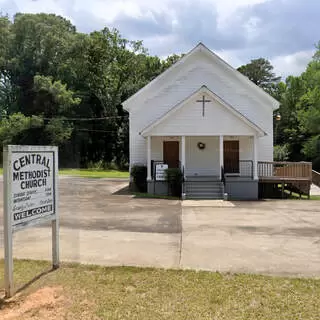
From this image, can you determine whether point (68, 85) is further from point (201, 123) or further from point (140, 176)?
point (201, 123)

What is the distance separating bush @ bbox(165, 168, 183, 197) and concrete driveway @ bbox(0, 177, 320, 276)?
3738 mm

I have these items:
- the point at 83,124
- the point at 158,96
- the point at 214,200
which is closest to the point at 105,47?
the point at 83,124

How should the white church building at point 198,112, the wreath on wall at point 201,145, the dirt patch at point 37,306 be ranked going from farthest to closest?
the wreath on wall at point 201,145 < the white church building at point 198,112 < the dirt patch at point 37,306

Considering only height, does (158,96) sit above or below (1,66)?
below

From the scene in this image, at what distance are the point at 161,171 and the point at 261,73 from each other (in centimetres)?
5264

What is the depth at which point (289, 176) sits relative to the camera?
18.0 metres

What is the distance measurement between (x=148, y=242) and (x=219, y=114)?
11392mm

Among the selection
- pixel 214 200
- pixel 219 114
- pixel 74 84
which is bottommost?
pixel 214 200

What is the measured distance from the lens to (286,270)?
18.4ft

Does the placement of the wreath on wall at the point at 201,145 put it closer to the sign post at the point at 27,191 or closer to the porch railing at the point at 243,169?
the porch railing at the point at 243,169

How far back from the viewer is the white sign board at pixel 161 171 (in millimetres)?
17406

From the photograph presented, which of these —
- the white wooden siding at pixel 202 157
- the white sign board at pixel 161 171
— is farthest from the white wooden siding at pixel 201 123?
the white wooden siding at pixel 202 157

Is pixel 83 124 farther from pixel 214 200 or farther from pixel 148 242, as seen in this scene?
pixel 148 242

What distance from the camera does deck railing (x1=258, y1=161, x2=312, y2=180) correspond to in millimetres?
17281
